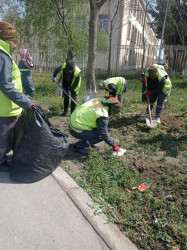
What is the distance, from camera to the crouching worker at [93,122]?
3410mm

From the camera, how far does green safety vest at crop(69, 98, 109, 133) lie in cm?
345

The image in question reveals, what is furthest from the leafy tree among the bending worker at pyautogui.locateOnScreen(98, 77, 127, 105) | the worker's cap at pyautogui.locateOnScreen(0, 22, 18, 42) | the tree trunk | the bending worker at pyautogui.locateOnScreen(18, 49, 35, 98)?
the worker's cap at pyautogui.locateOnScreen(0, 22, 18, 42)

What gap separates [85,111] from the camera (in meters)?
3.58

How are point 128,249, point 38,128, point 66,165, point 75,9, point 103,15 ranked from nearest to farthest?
point 128,249
point 38,128
point 66,165
point 75,9
point 103,15

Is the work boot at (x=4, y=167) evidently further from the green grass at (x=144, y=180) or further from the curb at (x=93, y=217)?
the green grass at (x=144, y=180)

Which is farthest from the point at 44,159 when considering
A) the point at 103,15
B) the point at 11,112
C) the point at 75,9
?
the point at 103,15

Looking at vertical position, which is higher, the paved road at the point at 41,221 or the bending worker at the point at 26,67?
the bending worker at the point at 26,67

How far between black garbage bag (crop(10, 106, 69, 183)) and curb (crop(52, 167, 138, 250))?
33cm

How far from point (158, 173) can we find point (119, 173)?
575mm

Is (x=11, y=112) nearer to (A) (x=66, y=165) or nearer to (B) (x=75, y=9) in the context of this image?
(A) (x=66, y=165)

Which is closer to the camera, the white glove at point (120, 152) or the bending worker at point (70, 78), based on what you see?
the white glove at point (120, 152)

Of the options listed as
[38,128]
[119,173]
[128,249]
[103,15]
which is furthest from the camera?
[103,15]

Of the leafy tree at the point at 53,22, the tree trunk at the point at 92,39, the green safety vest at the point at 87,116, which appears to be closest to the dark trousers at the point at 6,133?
the green safety vest at the point at 87,116

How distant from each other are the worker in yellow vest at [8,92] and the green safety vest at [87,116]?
979 millimetres
